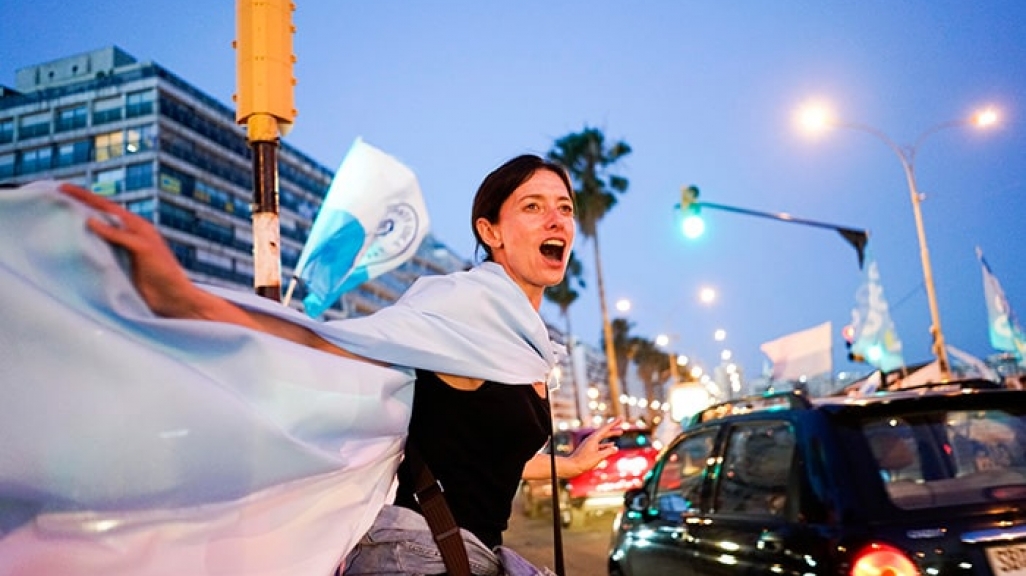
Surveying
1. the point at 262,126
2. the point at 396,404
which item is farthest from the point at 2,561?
the point at 262,126

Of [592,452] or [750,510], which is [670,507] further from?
[592,452]

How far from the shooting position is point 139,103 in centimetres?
6825

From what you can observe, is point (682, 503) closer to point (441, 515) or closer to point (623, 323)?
point (441, 515)

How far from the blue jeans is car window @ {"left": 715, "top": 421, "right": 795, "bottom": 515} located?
237 centimetres

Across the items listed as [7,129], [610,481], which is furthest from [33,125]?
[610,481]

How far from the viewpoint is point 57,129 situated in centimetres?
6850

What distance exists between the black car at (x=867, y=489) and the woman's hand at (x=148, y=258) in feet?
9.18

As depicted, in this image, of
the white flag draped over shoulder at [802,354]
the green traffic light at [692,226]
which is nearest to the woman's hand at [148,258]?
the green traffic light at [692,226]

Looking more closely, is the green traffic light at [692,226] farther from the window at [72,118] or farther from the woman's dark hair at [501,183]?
the window at [72,118]

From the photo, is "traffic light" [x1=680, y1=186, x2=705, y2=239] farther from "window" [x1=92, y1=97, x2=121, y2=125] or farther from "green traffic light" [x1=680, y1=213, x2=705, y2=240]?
"window" [x1=92, y1=97, x2=121, y2=125]

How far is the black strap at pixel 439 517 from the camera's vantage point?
1.75m

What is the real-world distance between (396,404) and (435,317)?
0.22m

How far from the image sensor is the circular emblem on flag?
9.23 meters

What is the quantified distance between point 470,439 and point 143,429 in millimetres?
765
